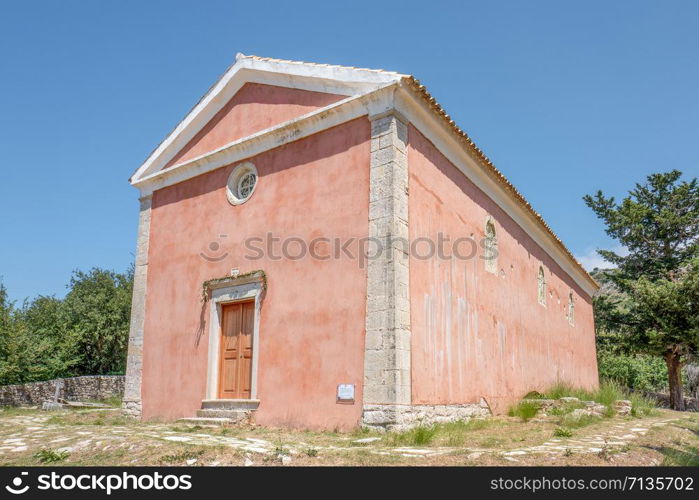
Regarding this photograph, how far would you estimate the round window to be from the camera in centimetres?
1052

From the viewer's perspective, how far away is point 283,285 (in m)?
9.34

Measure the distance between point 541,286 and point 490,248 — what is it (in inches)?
183

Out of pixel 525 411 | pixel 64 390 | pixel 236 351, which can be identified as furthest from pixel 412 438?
pixel 64 390

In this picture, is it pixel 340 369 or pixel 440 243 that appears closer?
pixel 340 369

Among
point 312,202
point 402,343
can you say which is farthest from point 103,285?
point 402,343

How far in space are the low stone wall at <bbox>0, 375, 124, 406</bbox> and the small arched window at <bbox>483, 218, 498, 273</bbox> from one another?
40.1 feet

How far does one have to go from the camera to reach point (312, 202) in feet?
30.5

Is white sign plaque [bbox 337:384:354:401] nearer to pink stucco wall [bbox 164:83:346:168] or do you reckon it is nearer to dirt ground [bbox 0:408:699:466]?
dirt ground [bbox 0:408:699:466]

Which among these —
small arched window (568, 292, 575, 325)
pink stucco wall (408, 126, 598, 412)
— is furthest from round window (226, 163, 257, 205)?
small arched window (568, 292, 575, 325)

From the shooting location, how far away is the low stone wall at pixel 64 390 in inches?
683

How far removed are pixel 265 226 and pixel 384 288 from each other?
2.77 meters

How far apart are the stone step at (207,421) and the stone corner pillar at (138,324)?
6.18ft

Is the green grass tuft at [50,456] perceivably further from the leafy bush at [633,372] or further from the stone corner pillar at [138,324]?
the leafy bush at [633,372]
